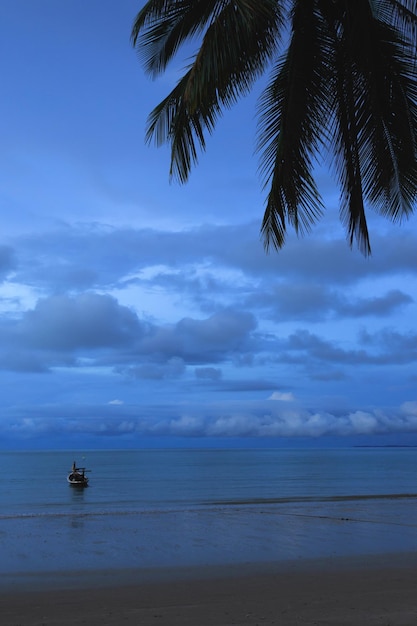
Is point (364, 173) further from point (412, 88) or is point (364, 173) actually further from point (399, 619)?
point (399, 619)

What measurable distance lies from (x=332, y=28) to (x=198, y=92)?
7.22 feet

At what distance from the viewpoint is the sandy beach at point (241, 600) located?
8500 millimetres

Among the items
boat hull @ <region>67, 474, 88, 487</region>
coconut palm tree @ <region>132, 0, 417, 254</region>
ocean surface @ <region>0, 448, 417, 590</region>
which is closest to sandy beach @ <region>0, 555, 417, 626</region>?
ocean surface @ <region>0, 448, 417, 590</region>

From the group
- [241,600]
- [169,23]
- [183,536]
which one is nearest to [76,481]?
[183,536]

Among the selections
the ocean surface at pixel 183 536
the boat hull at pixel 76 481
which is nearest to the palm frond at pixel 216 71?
the ocean surface at pixel 183 536

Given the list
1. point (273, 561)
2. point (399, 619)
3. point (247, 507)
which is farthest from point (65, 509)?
point (399, 619)

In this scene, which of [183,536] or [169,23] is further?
[183,536]

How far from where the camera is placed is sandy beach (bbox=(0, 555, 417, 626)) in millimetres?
8500

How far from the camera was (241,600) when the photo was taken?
32.7 feet

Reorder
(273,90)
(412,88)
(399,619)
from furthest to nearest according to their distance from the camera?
(399,619)
(273,90)
(412,88)

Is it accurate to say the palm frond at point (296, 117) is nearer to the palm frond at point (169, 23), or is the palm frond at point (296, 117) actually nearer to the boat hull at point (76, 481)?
the palm frond at point (169, 23)

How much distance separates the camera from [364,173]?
7297 mm

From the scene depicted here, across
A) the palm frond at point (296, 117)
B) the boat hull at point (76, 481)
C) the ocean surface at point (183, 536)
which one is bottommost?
the ocean surface at point (183, 536)

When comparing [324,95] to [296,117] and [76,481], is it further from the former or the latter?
[76,481]
